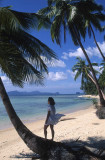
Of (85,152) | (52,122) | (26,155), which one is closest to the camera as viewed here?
(85,152)

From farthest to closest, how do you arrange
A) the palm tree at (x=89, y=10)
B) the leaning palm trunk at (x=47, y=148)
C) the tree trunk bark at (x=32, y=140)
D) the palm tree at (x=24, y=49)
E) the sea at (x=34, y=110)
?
the sea at (x=34, y=110)
the palm tree at (x=89, y=10)
the palm tree at (x=24, y=49)
the tree trunk bark at (x=32, y=140)
the leaning palm trunk at (x=47, y=148)

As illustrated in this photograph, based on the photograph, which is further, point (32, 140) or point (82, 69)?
point (82, 69)

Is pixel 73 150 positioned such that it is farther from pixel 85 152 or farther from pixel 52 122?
pixel 52 122

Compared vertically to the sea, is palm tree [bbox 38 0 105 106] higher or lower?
higher

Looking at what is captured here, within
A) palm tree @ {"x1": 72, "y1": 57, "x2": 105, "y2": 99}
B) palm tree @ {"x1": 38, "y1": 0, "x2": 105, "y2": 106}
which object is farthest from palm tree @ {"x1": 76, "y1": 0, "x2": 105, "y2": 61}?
palm tree @ {"x1": 72, "y1": 57, "x2": 105, "y2": 99}

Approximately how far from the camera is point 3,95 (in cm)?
331

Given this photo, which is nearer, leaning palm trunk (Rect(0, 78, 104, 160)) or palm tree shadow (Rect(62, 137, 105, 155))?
leaning palm trunk (Rect(0, 78, 104, 160))

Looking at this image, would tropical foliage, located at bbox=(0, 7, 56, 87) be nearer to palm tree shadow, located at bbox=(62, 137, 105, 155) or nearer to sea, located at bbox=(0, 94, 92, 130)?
palm tree shadow, located at bbox=(62, 137, 105, 155)

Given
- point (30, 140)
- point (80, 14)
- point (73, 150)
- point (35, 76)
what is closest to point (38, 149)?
point (30, 140)

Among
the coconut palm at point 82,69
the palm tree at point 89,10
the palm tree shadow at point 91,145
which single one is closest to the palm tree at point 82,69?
the coconut palm at point 82,69

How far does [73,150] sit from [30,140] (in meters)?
0.97

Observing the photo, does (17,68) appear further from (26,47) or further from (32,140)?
(32,140)

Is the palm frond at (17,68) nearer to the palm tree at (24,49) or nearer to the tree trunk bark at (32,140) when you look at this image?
the palm tree at (24,49)

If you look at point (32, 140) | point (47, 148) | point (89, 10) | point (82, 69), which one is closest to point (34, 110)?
point (82, 69)
